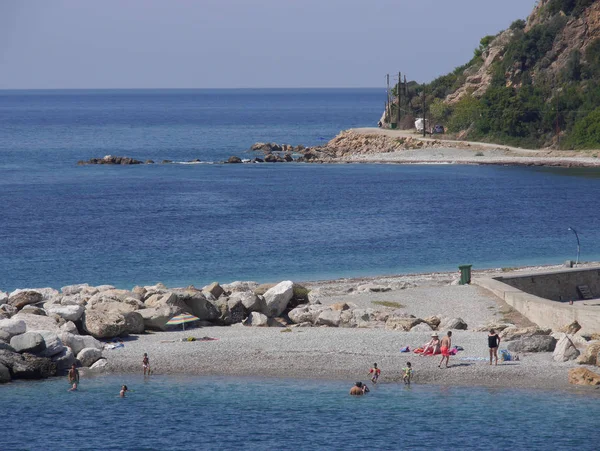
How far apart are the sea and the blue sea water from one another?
201 mm

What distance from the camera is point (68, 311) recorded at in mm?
33156

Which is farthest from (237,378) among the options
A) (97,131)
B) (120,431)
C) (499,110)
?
(97,131)

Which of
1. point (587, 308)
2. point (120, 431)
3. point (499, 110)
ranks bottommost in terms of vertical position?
point (120, 431)

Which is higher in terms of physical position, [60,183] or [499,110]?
[499,110]

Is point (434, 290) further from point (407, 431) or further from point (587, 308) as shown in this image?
point (407, 431)

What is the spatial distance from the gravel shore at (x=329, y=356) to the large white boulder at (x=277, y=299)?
1.64 meters

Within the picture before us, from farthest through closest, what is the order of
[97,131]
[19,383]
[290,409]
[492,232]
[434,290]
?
A: [97,131], [492,232], [434,290], [19,383], [290,409]

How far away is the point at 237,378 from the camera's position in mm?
30359

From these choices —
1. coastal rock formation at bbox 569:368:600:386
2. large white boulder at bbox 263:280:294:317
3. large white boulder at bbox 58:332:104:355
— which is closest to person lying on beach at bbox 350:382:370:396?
coastal rock formation at bbox 569:368:600:386

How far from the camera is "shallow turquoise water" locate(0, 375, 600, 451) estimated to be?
82.1ft

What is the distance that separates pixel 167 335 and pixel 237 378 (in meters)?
4.65

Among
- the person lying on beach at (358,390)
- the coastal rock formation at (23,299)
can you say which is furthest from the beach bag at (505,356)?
the coastal rock formation at (23,299)

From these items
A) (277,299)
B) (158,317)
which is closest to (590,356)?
(277,299)

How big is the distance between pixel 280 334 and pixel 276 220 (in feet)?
124
